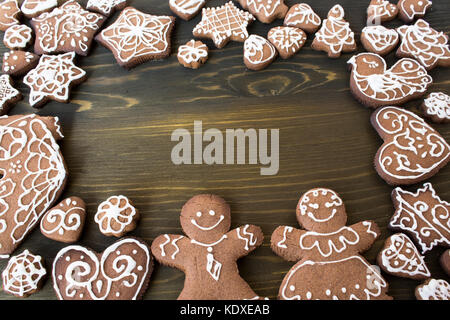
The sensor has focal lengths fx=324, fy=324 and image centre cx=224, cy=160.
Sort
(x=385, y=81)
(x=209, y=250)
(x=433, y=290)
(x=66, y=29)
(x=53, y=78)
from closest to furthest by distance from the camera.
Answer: (x=433, y=290) < (x=209, y=250) < (x=385, y=81) < (x=53, y=78) < (x=66, y=29)

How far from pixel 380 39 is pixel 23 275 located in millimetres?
1924

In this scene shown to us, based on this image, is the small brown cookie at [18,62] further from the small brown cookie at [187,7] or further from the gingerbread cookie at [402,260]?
the gingerbread cookie at [402,260]

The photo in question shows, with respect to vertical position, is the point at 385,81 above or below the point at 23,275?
above

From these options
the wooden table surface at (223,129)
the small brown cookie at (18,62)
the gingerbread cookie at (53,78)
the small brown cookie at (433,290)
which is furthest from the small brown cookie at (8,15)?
the small brown cookie at (433,290)

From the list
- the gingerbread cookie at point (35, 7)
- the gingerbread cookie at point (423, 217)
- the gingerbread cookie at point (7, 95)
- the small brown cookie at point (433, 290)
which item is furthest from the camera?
the gingerbread cookie at point (35, 7)

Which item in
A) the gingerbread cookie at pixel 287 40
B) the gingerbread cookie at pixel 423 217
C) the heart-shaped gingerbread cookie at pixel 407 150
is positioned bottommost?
the gingerbread cookie at pixel 423 217

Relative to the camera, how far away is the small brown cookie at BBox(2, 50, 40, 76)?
169cm

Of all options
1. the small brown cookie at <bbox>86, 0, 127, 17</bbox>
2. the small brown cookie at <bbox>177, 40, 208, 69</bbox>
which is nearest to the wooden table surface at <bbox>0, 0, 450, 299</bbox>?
the small brown cookie at <bbox>177, 40, 208, 69</bbox>

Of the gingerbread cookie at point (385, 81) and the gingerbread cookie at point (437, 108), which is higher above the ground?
the gingerbread cookie at point (385, 81)

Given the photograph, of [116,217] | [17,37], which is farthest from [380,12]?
[17,37]

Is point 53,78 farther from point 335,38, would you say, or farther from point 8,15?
point 335,38

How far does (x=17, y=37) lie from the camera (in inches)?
69.7

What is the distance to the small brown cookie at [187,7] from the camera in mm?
1771

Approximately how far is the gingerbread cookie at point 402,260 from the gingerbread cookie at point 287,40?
3.28ft
